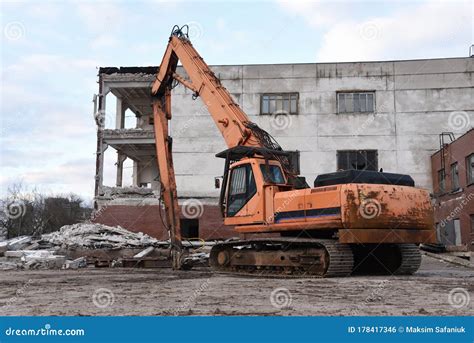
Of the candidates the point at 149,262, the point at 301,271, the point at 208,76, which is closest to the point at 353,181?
the point at 301,271

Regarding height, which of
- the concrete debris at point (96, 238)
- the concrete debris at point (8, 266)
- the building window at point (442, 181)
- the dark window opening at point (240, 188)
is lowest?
the concrete debris at point (8, 266)

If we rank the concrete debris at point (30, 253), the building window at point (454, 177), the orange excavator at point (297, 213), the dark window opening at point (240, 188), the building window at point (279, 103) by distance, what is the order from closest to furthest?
1. the orange excavator at point (297, 213)
2. the dark window opening at point (240, 188)
3. the concrete debris at point (30, 253)
4. the building window at point (454, 177)
5. the building window at point (279, 103)

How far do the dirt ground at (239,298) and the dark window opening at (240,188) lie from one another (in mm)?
3014

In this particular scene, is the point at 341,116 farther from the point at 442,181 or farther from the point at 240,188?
the point at 240,188

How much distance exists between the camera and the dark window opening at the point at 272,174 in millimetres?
12736

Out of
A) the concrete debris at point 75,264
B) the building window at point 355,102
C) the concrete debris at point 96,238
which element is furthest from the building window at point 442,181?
the concrete debris at point 75,264

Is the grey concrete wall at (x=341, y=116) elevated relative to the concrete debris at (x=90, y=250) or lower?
elevated

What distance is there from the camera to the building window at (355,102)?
29.4 meters

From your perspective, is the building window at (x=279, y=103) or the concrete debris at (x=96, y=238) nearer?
the concrete debris at (x=96, y=238)

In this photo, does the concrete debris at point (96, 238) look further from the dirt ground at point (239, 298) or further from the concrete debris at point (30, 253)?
the dirt ground at point (239, 298)

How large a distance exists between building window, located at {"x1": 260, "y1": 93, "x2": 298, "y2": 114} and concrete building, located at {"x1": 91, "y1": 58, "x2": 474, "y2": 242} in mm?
59

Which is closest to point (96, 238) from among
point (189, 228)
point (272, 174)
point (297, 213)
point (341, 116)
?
point (189, 228)

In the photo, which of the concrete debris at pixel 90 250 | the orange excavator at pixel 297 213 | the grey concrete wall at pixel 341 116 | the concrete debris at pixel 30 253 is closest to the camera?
the orange excavator at pixel 297 213

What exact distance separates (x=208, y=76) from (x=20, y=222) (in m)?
41.5
